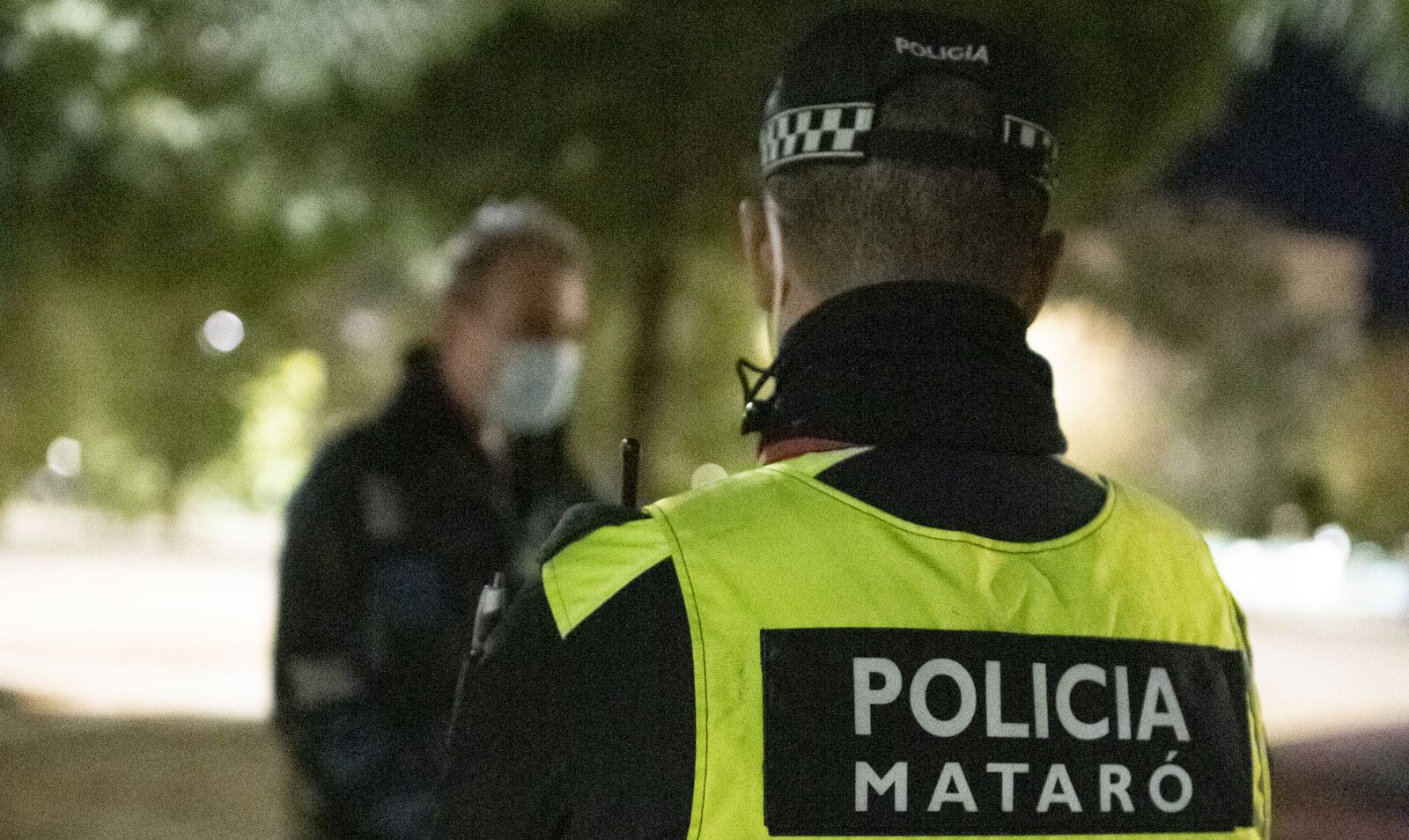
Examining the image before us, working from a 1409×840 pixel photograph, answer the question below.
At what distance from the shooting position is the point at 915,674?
1195 mm

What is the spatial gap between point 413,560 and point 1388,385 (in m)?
39.5

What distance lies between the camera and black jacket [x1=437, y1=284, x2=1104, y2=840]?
1.09 meters

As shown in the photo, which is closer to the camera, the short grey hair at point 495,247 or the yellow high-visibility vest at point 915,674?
the yellow high-visibility vest at point 915,674

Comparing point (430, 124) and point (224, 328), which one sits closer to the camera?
point (430, 124)

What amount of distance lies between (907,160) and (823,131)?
0.28 feet

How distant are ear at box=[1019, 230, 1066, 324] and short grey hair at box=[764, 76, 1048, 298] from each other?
64 millimetres

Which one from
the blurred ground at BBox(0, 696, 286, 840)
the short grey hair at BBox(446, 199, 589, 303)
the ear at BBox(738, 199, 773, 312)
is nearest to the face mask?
the short grey hair at BBox(446, 199, 589, 303)

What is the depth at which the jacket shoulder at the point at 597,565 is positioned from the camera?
111cm

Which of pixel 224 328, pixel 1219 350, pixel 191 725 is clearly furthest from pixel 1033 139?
pixel 1219 350

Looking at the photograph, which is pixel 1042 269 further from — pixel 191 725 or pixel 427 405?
pixel 191 725

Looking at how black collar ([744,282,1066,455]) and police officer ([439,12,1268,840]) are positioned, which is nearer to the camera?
police officer ([439,12,1268,840])

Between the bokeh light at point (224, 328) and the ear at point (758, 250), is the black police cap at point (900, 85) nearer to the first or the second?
the ear at point (758, 250)

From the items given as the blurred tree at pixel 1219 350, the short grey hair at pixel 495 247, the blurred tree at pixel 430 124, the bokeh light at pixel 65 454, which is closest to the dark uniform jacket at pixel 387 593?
the short grey hair at pixel 495 247

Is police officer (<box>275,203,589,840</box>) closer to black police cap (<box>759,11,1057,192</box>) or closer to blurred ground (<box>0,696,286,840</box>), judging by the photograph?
black police cap (<box>759,11,1057,192</box>)
